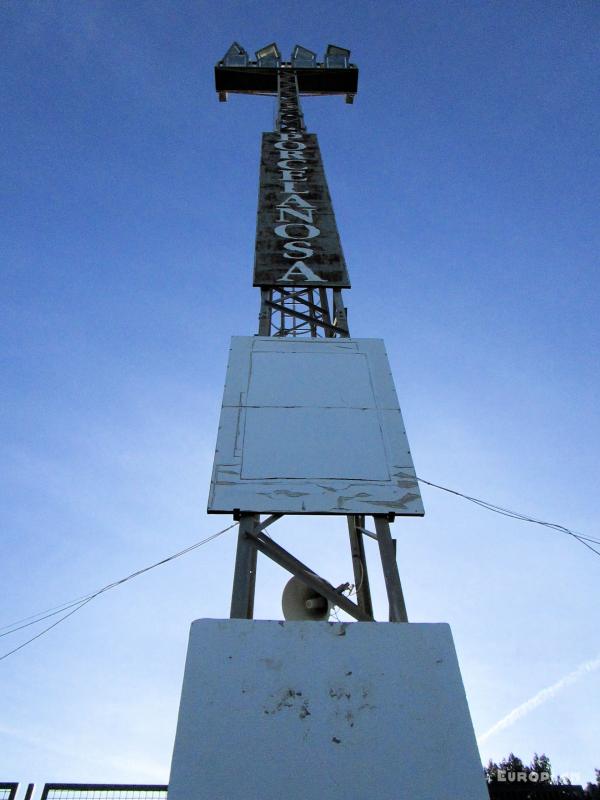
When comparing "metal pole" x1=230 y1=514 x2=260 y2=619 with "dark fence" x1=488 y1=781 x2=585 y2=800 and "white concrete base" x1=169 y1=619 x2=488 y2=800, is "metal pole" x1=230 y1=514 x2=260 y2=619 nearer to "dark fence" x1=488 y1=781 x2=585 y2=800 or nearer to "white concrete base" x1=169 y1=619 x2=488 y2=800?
"white concrete base" x1=169 y1=619 x2=488 y2=800

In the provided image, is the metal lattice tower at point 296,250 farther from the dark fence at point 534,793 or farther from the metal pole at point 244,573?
the dark fence at point 534,793

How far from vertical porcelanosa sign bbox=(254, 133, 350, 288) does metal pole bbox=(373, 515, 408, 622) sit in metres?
4.79

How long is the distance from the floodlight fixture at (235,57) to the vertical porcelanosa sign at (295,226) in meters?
7.88

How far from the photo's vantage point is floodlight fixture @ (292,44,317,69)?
60.4 feet

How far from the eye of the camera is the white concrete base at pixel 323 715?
10.4 feet

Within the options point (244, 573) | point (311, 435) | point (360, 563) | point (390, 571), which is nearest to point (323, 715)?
point (244, 573)

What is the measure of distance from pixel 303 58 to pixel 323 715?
67.5 feet

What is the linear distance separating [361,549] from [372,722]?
10.2 feet

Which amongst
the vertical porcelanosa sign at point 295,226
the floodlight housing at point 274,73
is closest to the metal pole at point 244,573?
the vertical porcelanosa sign at point 295,226

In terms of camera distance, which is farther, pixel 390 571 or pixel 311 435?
pixel 311 435

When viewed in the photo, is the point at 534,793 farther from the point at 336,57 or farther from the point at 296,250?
the point at 336,57

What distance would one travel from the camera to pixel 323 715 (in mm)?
3406

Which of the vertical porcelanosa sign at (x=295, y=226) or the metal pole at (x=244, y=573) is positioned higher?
the vertical porcelanosa sign at (x=295, y=226)

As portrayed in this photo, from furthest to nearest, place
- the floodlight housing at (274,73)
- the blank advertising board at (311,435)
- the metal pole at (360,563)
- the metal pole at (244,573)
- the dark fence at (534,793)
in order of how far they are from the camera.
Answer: the floodlight housing at (274,73) < the dark fence at (534,793) < the metal pole at (360,563) < the blank advertising board at (311,435) < the metal pole at (244,573)
